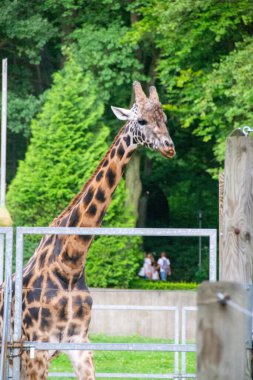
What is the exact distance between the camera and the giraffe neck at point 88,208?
11.8 metres

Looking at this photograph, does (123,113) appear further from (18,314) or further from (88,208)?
(18,314)

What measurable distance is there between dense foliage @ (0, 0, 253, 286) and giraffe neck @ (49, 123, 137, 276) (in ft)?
55.5

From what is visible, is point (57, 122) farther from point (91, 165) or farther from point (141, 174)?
point (141, 174)

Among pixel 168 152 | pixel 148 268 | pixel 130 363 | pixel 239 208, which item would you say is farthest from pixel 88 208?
pixel 148 268

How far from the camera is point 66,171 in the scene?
34.7 m

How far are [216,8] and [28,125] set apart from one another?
9036mm

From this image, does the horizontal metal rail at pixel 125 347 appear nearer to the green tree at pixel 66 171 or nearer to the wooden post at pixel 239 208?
the wooden post at pixel 239 208

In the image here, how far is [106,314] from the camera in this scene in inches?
1012

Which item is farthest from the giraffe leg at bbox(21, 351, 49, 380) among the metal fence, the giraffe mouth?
the giraffe mouth

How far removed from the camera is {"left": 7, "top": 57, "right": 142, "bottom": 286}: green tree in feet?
112

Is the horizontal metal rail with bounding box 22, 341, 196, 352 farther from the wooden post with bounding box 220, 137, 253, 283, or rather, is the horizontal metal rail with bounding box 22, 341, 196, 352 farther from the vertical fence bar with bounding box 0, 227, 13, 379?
the wooden post with bounding box 220, 137, 253, 283

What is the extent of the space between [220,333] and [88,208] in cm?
624

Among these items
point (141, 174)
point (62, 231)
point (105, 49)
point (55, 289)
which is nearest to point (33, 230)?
point (62, 231)

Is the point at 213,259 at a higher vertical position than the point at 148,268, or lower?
lower
